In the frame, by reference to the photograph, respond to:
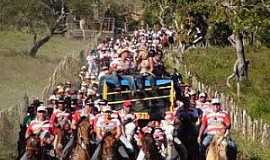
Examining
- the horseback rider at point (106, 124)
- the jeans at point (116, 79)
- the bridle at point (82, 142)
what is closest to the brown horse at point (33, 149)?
the bridle at point (82, 142)

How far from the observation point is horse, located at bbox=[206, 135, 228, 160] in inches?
650

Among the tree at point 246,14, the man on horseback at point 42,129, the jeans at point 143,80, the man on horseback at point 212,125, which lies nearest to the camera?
the man on horseback at point 42,129

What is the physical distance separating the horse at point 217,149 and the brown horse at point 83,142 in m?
2.49

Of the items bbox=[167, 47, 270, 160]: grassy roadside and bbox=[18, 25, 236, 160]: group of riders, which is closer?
bbox=[18, 25, 236, 160]: group of riders

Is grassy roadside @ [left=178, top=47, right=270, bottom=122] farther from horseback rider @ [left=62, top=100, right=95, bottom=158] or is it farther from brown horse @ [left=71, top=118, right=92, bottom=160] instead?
brown horse @ [left=71, top=118, right=92, bottom=160]

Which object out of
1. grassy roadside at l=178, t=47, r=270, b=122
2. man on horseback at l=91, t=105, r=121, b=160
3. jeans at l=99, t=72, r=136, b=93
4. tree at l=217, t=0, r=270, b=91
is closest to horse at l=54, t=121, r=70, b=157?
man on horseback at l=91, t=105, r=121, b=160

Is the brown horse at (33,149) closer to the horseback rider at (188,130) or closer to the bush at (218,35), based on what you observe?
the horseback rider at (188,130)

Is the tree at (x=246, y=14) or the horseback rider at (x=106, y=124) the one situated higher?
Answer: the tree at (x=246, y=14)

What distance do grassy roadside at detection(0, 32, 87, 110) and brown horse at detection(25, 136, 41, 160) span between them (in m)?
16.4

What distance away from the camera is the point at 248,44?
60938mm

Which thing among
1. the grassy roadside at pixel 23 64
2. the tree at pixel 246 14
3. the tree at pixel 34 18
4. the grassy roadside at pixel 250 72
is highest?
the tree at pixel 246 14

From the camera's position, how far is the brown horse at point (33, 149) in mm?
15227

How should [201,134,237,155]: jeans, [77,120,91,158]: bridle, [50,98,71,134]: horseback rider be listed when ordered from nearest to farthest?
[77,120,91,158]: bridle, [201,134,237,155]: jeans, [50,98,71,134]: horseback rider

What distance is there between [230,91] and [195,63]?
869 cm
